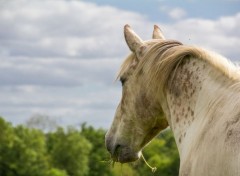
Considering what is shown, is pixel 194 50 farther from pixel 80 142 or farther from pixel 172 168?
pixel 80 142

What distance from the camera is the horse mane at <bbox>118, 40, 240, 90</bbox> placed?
7.72 metres

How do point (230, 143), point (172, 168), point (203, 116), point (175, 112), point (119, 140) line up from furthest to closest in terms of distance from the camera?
point (172, 168) → point (119, 140) → point (175, 112) → point (203, 116) → point (230, 143)

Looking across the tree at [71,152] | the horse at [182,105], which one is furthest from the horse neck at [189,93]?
the tree at [71,152]

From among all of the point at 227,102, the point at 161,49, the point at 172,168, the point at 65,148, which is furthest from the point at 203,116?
the point at 65,148

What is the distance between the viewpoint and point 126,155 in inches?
346

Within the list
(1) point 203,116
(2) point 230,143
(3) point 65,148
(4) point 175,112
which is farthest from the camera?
(3) point 65,148

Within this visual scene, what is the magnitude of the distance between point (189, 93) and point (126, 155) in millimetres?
1307

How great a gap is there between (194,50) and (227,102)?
0.82 meters

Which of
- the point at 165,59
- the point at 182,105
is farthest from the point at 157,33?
the point at 182,105

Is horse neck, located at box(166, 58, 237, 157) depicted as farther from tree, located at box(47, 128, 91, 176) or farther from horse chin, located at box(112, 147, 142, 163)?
tree, located at box(47, 128, 91, 176)

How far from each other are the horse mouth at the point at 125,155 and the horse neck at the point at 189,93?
736 millimetres

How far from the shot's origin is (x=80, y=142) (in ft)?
477

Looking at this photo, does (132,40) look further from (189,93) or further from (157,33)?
(189,93)

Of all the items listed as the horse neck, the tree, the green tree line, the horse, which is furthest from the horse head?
the tree
